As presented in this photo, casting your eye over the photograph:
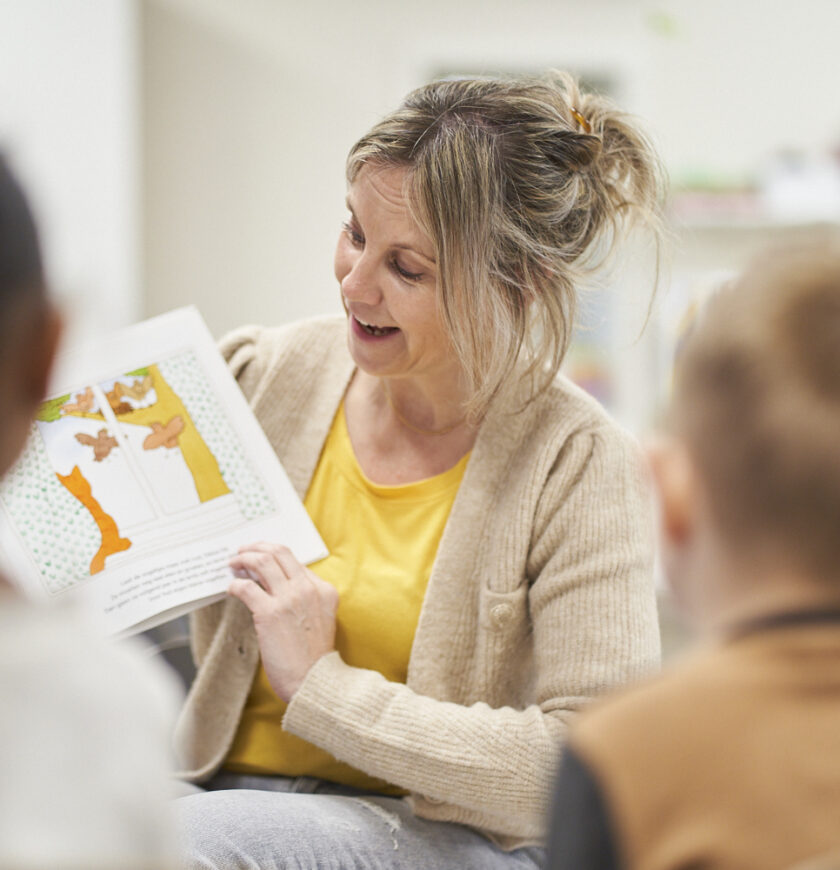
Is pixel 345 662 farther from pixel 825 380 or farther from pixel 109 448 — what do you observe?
pixel 825 380

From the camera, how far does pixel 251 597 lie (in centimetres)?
109

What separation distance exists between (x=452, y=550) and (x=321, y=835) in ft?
1.05

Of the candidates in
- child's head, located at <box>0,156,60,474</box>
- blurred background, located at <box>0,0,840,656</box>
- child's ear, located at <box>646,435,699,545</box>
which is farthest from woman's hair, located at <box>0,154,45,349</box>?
blurred background, located at <box>0,0,840,656</box>

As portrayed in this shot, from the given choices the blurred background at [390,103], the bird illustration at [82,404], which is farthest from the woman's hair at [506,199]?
the blurred background at [390,103]

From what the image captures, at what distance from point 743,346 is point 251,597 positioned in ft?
2.23

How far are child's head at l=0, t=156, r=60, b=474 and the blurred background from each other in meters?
2.99

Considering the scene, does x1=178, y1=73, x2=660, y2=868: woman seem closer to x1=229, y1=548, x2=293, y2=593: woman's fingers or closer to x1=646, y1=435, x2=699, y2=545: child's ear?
x1=229, y1=548, x2=293, y2=593: woman's fingers

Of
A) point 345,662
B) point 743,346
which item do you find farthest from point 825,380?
point 345,662

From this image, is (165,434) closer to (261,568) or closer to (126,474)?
(126,474)

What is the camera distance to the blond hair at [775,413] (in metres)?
0.52

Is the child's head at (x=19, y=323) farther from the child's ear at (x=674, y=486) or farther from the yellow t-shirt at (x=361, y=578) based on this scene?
the yellow t-shirt at (x=361, y=578)

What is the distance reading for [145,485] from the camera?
1145mm

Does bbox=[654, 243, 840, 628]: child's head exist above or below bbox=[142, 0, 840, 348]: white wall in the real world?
above

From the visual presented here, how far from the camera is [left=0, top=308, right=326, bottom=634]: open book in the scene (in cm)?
108
